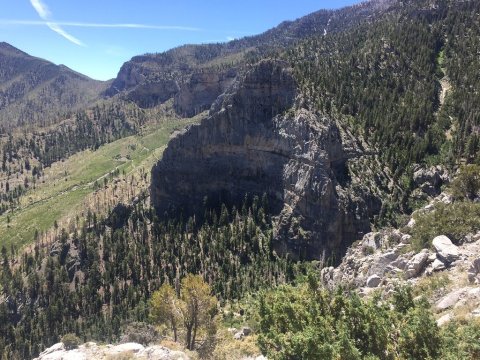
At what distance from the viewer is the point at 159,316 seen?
243 feet

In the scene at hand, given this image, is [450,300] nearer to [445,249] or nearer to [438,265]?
[438,265]

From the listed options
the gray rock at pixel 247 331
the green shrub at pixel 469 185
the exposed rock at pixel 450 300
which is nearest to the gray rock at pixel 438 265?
the exposed rock at pixel 450 300

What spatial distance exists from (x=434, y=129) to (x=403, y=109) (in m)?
14.6

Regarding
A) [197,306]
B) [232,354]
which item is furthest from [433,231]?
[197,306]

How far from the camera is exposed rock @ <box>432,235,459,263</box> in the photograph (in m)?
49.0

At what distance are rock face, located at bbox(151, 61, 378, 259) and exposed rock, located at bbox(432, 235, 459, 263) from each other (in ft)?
192

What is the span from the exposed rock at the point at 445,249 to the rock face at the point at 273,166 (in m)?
58.5

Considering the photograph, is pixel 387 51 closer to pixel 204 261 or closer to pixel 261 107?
pixel 261 107

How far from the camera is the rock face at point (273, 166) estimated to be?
376 ft

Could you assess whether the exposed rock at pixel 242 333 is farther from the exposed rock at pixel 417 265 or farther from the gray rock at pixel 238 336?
the exposed rock at pixel 417 265

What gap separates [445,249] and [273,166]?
3423 inches

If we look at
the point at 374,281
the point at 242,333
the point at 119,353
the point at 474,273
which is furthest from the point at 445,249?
the point at 119,353

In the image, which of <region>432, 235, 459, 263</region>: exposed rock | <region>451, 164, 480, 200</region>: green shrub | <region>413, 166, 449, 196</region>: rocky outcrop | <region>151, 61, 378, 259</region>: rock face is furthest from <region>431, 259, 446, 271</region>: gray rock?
<region>413, 166, 449, 196</region>: rocky outcrop

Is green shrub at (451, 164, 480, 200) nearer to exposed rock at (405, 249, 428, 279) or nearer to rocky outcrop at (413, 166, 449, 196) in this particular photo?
exposed rock at (405, 249, 428, 279)
